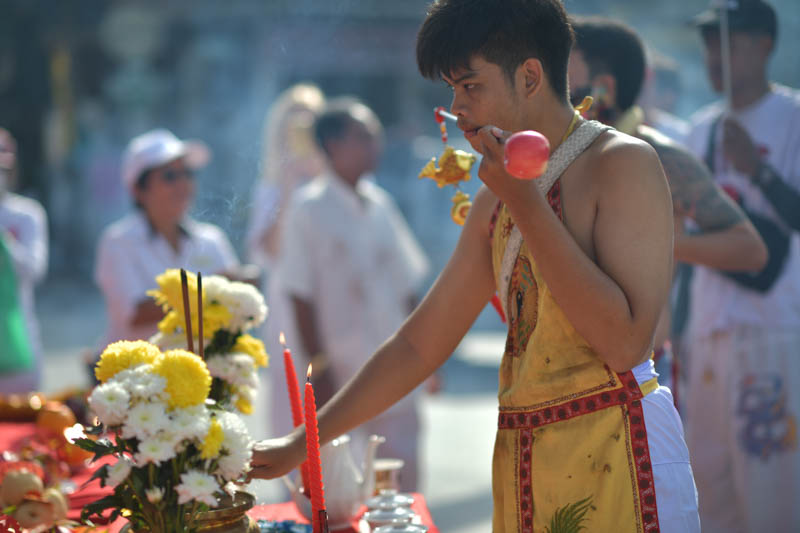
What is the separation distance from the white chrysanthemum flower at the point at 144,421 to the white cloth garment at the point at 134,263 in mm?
2401

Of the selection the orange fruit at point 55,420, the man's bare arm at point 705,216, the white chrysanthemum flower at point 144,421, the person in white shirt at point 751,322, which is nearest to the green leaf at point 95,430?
the white chrysanthemum flower at point 144,421

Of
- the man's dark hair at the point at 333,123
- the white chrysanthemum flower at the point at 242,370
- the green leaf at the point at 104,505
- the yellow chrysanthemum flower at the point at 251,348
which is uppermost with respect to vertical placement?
the man's dark hair at the point at 333,123

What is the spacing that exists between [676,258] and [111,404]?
1.76 m

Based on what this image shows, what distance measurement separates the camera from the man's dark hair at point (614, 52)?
2.59 metres

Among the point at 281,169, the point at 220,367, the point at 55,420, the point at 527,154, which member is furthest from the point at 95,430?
the point at 281,169

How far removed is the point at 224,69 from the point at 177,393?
602 inches

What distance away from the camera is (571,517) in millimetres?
1590

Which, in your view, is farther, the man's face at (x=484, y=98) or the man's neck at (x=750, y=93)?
the man's neck at (x=750, y=93)

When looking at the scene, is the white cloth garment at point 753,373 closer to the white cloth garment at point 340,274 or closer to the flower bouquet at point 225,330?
the white cloth garment at point 340,274

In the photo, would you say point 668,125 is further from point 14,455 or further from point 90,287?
point 90,287

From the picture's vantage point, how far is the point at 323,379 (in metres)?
4.30

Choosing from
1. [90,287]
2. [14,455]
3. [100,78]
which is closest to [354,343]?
[14,455]

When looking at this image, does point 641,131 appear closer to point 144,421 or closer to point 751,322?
point 751,322

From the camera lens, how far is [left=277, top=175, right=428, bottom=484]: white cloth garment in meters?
4.39
